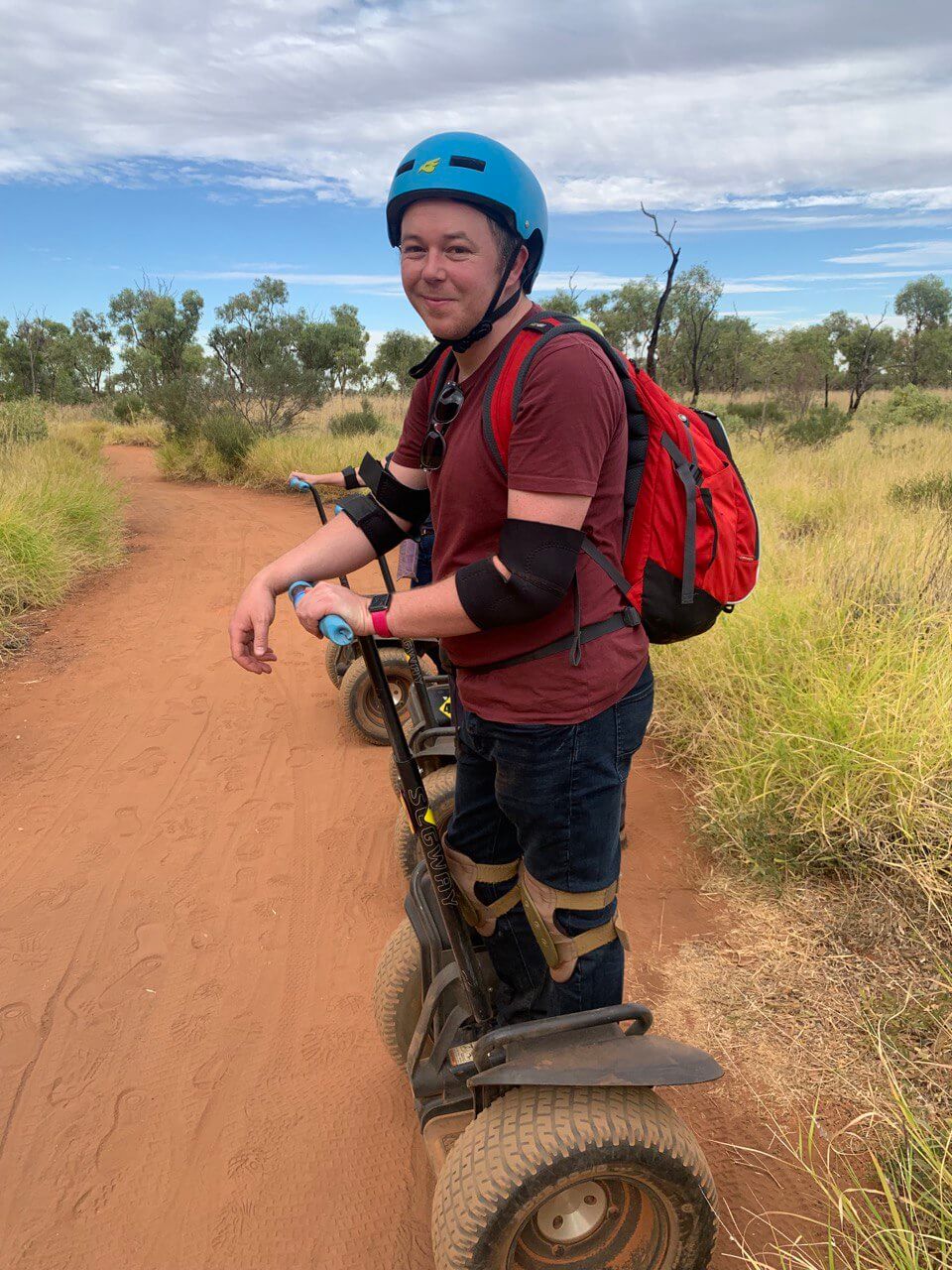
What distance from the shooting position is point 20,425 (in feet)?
40.1

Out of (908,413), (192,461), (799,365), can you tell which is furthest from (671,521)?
(799,365)

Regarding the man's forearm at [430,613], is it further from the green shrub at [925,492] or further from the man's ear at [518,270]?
the green shrub at [925,492]

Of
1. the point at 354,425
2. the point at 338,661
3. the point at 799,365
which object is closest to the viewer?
the point at 338,661

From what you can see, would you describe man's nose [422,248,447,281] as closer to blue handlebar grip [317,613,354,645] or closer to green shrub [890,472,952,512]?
blue handlebar grip [317,613,354,645]

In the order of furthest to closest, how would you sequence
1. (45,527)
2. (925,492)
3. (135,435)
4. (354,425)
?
(135,435), (354,425), (45,527), (925,492)

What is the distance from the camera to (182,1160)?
2.26 metres

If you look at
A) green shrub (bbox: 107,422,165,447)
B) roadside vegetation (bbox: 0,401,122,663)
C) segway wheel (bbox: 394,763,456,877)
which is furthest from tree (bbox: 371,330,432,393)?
segway wheel (bbox: 394,763,456,877)

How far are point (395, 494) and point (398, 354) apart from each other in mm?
30038

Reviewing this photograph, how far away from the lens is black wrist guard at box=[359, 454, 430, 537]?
75.3 inches

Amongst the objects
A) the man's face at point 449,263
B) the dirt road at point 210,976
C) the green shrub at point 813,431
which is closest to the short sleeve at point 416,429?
the man's face at point 449,263

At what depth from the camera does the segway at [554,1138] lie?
1.57 meters

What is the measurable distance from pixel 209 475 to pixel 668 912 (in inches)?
564

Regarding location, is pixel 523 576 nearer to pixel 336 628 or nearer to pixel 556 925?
pixel 336 628

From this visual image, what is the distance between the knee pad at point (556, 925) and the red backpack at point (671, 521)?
0.54 metres
